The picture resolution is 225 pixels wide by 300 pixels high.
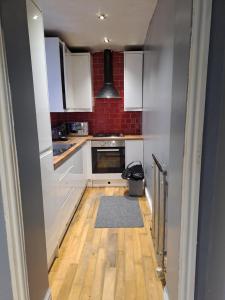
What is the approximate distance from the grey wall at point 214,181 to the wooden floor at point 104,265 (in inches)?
31.6

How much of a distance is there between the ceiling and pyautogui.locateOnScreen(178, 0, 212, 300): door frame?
1.45 m

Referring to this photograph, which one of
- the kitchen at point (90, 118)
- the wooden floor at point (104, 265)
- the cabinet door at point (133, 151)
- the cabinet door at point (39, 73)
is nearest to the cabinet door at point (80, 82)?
the kitchen at point (90, 118)

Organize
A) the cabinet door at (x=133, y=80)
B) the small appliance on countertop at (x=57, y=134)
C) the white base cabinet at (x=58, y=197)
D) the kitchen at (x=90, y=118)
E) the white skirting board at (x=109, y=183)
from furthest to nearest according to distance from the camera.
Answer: the white skirting board at (x=109, y=183) → the cabinet door at (x=133, y=80) → the small appliance on countertop at (x=57, y=134) → the kitchen at (x=90, y=118) → the white base cabinet at (x=58, y=197)

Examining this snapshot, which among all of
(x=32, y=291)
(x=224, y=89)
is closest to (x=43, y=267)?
(x=32, y=291)

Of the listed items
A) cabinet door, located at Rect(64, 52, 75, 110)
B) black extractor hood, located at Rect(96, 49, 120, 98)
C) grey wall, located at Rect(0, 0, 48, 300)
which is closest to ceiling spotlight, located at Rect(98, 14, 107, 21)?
cabinet door, located at Rect(64, 52, 75, 110)

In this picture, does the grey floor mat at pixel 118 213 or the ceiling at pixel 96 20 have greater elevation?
the ceiling at pixel 96 20

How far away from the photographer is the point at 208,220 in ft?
3.43

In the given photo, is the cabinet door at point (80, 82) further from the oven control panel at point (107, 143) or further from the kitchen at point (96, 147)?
the oven control panel at point (107, 143)

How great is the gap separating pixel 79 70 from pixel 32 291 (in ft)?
11.4

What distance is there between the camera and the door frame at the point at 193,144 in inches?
36.3

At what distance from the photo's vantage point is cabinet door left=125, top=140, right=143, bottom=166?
3.98 m

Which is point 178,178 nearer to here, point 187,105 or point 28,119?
point 187,105

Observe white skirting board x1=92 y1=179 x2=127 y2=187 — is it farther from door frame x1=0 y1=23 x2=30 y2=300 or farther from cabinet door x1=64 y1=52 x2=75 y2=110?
door frame x1=0 y1=23 x2=30 y2=300

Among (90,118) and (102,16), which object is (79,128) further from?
(102,16)
